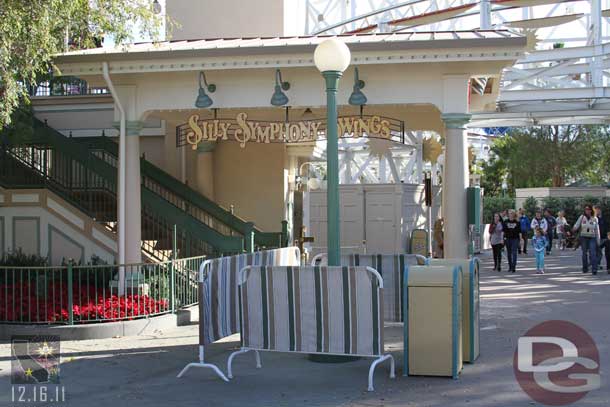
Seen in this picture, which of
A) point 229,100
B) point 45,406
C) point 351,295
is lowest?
point 45,406

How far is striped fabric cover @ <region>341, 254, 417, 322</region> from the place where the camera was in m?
10.3

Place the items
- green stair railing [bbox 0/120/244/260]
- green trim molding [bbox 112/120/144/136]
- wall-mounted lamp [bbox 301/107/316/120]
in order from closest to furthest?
green trim molding [bbox 112/120/144/136]
green stair railing [bbox 0/120/244/260]
wall-mounted lamp [bbox 301/107/316/120]

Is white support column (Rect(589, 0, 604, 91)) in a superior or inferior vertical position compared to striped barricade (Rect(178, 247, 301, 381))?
superior

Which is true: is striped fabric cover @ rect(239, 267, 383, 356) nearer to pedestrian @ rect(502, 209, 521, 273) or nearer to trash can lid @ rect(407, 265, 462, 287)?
trash can lid @ rect(407, 265, 462, 287)

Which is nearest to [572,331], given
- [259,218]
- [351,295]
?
[351,295]

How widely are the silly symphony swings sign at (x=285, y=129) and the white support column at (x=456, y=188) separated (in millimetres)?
792

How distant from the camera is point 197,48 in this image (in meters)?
11.9

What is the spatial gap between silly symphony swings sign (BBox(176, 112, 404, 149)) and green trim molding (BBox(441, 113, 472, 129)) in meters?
0.70

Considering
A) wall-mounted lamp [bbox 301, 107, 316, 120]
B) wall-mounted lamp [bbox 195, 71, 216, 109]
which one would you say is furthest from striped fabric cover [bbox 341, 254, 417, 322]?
wall-mounted lamp [bbox 301, 107, 316, 120]

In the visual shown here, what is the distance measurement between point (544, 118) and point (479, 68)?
49.4 ft

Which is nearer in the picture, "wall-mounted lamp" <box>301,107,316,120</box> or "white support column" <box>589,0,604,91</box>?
"wall-mounted lamp" <box>301,107,316,120</box>

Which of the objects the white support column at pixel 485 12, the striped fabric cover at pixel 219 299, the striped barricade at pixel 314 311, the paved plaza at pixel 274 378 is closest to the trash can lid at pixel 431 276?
the striped barricade at pixel 314 311

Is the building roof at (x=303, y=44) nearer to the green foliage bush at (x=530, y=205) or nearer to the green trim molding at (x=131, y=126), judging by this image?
the green trim molding at (x=131, y=126)

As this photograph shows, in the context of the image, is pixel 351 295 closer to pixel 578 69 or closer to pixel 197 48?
pixel 197 48
